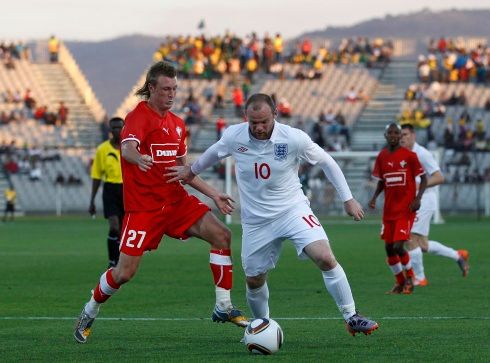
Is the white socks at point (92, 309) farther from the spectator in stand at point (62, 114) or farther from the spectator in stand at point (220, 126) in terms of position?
the spectator in stand at point (62, 114)

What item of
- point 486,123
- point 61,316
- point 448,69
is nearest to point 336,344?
point 61,316

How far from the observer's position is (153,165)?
1123cm

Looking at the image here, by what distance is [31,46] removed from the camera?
63.9 m

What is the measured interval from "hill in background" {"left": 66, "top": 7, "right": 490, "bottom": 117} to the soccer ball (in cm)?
7227

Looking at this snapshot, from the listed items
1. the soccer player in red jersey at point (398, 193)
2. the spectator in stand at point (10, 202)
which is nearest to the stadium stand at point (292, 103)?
the spectator in stand at point (10, 202)

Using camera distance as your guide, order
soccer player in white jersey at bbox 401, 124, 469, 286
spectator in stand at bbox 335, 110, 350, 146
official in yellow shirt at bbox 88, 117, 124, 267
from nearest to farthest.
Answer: soccer player in white jersey at bbox 401, 124, 469, 286, official in yellow shirt at bbox 88, 117, 124, 267, spectator in stand at bbox 335, 110, 350, 146

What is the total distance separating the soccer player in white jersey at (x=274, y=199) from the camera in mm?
10469

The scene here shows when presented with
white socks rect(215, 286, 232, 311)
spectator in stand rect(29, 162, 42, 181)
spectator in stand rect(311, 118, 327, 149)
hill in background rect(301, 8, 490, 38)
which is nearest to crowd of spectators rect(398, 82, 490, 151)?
spectator in stand rect(311, 118, 327, 149)

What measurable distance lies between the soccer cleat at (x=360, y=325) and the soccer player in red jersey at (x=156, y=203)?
50.1 inches

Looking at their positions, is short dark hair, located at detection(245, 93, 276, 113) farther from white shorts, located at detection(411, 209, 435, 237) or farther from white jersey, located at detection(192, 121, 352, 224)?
white shorts, located at detection(411, 209, 435, 237)

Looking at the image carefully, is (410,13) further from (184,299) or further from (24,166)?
(184,299)

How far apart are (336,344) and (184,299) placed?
5427mm

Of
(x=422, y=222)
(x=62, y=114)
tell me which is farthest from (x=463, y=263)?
(x=62, y=114)

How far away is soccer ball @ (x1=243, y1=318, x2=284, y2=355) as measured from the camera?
32.6ft
